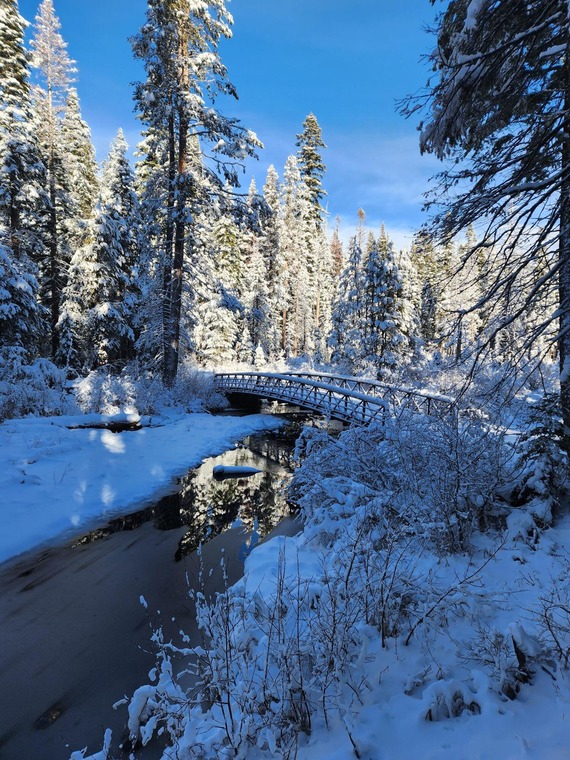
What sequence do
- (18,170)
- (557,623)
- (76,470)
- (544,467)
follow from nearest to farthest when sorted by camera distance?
(557,623), (544,467), (76,470), (18,170)

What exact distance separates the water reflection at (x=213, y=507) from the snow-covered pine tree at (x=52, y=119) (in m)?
16.0

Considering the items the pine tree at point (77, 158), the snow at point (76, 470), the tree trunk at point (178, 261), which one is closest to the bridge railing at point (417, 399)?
the snow at point (76, 470)

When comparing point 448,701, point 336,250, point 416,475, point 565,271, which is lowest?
point 448,701

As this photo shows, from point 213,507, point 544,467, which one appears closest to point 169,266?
point 213,507

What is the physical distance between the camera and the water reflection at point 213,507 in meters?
7.21

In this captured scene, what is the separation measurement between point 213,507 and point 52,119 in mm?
23120

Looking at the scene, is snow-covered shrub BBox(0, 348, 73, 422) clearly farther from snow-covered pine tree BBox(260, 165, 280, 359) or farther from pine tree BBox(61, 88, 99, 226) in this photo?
snow-covered pine tree BBox(260, 165, 280, 359)

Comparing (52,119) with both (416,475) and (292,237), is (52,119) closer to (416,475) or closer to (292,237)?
(292,237)

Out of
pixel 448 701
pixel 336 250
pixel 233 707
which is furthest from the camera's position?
pixel 336 250

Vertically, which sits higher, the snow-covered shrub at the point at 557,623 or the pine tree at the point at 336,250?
the pine tree at the point at 336,250

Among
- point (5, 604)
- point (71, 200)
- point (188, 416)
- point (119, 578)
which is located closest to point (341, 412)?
point (188, 416)

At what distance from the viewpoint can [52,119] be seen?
20.2 metres

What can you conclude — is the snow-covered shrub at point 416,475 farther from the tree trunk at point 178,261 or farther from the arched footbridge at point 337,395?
the tree trunk at point 178,261

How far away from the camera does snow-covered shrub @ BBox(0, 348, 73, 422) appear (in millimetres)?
11461
